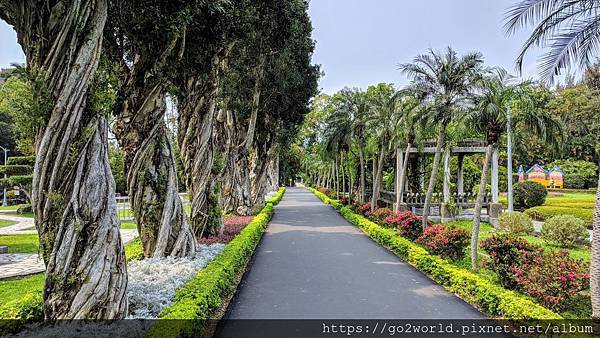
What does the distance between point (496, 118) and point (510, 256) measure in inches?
128

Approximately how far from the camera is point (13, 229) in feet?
55.2

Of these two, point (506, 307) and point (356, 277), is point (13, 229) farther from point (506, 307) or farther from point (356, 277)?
point (506, 307)

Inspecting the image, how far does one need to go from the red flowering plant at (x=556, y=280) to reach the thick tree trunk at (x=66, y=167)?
21.6ft

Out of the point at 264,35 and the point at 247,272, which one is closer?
the point at 247,272

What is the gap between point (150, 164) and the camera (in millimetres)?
8234

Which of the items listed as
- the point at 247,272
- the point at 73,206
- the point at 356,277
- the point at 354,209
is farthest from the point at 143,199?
the point at 354,209

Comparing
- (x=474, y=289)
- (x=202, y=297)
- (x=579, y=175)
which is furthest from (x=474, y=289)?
(x=579, y=175)

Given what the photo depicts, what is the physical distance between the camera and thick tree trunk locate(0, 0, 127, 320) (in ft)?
15.0

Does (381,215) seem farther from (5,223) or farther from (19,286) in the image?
(5,223)

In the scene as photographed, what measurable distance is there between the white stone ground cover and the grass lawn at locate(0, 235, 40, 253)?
647cm

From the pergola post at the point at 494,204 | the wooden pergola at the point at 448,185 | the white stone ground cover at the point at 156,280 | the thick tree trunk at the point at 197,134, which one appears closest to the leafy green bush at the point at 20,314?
the white stone ground cover at the point at 156,280

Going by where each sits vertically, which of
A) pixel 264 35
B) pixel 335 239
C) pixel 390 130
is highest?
pixel 264 35

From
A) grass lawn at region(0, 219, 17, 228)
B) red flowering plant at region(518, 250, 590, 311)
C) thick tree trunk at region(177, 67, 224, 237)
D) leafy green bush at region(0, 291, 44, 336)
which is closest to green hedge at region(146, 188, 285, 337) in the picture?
Result: leafy green bush at region(0, 291, 44, 336)

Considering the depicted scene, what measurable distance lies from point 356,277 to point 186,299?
14.3ft
